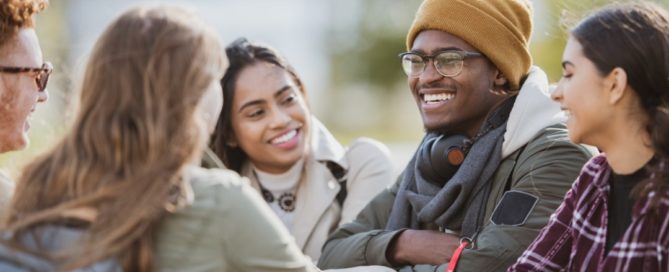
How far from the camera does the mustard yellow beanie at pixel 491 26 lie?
4.00 meters

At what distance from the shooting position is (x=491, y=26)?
4.01 metres

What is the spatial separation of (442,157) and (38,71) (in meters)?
1.58

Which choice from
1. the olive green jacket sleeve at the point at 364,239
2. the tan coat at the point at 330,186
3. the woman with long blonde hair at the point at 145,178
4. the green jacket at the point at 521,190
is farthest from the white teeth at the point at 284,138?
the woman with long blonde hair at the point at 145,178

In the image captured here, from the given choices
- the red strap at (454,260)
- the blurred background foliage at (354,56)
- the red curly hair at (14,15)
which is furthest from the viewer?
the blurred background foliage at (354,56)

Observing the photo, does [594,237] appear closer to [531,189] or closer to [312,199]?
[531,189]

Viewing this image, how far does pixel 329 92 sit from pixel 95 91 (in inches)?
858

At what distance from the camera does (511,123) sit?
384 cm

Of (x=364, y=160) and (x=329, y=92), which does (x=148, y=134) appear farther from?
(x=329, y=92)

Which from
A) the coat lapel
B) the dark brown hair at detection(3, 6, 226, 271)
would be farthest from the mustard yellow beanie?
the dark brown hair at detection(3, 6, 226, 271)

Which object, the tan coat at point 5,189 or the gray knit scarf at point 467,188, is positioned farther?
the gray knit scarf at point 467,188

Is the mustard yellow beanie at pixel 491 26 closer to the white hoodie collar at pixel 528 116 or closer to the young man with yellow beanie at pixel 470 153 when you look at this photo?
the young man with yellow beanie at pixel 470 153

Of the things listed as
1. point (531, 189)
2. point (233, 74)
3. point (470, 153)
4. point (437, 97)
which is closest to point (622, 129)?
point (531, 189)

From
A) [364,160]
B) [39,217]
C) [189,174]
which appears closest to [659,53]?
[189,174]

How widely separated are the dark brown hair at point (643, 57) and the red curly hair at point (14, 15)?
81.0 inches
